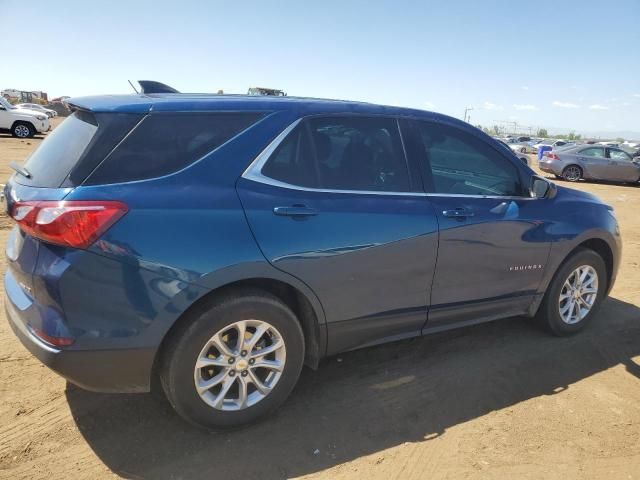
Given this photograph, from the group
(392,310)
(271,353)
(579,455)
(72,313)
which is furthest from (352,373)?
(72,313)

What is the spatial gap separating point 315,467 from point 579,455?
1.51 metres

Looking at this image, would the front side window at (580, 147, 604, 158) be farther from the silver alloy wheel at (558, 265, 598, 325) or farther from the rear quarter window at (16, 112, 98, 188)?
the rear quarter window at (16, 112, 98, 188)

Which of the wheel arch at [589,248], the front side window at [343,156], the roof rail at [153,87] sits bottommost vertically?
the wheel arch at [589,248]

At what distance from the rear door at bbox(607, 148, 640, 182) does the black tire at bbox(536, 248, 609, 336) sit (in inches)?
662

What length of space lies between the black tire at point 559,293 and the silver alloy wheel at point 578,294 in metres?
0.03

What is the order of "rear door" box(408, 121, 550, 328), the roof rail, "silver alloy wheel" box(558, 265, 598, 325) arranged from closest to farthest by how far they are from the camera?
the roof rail
"rear door" box(408, 121, 550, 328)
"silver alloy wheel" box(558, 265, 598, 325)

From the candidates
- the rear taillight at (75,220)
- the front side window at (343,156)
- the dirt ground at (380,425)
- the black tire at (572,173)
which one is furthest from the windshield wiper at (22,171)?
the black tire at (572,173)

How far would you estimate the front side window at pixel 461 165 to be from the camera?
11.1ft

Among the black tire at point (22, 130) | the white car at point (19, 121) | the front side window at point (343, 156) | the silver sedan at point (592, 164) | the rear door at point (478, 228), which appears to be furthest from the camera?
the black tire at point (22, 130)

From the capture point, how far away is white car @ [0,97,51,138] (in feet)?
66.4

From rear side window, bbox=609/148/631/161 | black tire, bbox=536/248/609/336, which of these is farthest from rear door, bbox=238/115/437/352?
rear side window, bbox=609/148/631/161

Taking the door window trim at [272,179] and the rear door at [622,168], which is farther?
the rear door at [622,168]

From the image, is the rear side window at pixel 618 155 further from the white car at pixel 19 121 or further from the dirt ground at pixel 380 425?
the white car at pixel 19 121

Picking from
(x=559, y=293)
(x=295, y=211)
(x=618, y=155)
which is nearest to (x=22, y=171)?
(x=295, y=211)
